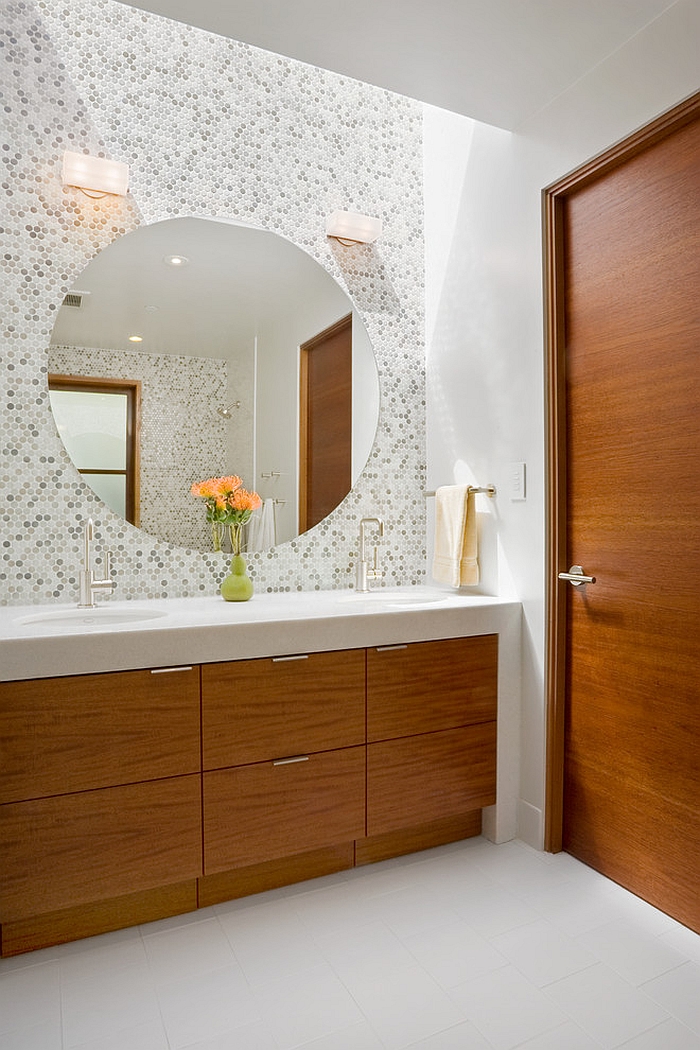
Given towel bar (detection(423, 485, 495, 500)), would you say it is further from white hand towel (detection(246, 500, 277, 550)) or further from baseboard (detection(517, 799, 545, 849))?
baseboard (detection(517, 799, 545, 849))

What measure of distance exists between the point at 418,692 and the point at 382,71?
1.91m

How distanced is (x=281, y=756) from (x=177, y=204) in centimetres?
183

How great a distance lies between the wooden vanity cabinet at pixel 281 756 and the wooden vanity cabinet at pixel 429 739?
6 centimetres

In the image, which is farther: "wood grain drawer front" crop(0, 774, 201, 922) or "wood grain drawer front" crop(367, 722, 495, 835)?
"wood grain drawer front" crop(367, 722, 495, 835)

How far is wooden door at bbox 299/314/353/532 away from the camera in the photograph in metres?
2.49

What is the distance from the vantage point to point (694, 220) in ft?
5.68

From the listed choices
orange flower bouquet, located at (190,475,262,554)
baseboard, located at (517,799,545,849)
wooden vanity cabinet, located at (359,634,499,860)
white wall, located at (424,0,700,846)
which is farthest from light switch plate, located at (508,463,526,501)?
baseboard, located at (517,799,545,849)

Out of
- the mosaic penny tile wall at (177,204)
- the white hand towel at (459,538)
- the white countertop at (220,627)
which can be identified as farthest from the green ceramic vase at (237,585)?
the white hand towel at (459,538)

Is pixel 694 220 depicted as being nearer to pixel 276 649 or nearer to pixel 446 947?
pixel 276 649

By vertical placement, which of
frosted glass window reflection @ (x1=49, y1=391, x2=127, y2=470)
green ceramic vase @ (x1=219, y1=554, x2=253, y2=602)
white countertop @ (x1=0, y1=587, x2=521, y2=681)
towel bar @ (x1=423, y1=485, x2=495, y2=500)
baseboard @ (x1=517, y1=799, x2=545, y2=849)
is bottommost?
baseboard @ (x1=517, y1=799, x2=545, y2=849)

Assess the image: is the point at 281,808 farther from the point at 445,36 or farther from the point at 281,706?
the point at 445,36

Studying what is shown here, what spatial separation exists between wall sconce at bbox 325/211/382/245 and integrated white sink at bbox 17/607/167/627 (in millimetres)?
1556

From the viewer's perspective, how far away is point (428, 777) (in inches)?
84.4

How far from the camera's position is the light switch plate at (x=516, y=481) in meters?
2.27
